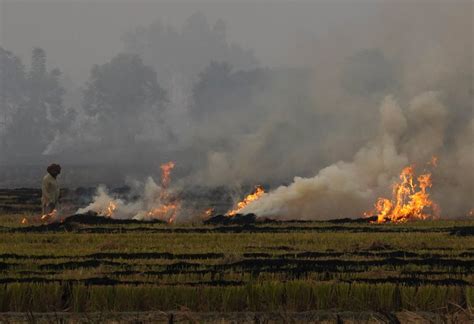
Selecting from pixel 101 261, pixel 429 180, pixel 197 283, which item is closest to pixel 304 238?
pixel 101 261

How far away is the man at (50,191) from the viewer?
1593 inches

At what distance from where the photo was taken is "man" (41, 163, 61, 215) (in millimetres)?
40469

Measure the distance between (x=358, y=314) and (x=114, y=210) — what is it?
2867cm

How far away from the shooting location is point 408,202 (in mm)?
45969

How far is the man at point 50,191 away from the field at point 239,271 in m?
3.59

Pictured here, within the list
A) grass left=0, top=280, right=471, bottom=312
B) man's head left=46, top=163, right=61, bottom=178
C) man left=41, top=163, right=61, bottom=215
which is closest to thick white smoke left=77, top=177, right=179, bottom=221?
man left=41, top=163, right=61, bottom=215

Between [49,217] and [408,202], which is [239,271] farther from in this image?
[408,202]

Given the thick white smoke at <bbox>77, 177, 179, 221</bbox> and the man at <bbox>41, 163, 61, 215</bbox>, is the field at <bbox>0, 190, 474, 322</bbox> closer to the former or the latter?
the man at <bbox>41, 163, 61, 215</bbox>

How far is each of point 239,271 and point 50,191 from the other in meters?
20.8

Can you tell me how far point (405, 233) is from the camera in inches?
1340

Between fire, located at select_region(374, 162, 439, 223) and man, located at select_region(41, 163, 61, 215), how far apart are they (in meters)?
14.5

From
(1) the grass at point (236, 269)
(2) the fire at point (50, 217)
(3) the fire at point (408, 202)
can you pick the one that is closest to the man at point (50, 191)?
(2) the fire at point (50, 217)

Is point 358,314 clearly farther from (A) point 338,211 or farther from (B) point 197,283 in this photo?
(A) point 338,211

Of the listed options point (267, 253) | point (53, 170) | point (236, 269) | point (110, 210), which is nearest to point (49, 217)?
point (53, 170)
